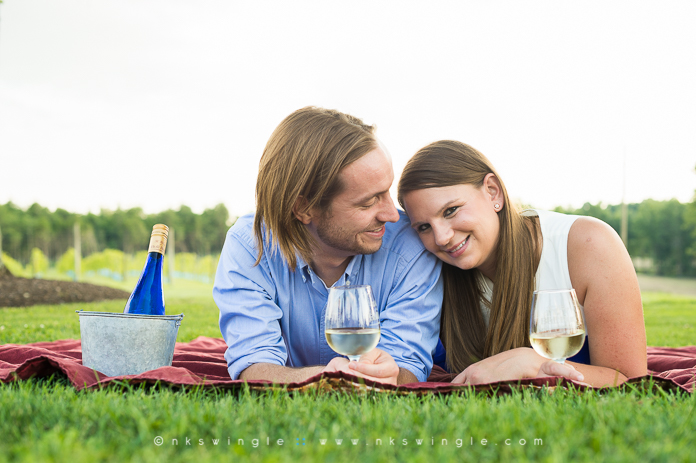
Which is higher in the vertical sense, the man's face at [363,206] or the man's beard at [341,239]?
the man's face at [363,206]

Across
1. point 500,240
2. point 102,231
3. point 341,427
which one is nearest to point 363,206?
point 500,240

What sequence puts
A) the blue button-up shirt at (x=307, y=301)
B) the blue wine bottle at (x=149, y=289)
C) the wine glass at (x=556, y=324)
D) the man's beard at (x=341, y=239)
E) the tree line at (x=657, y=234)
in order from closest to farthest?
the wine glass at (x=556, y=324) → the blue button-up shirt at (x=307, y=301) → the man's beard at (x=341, y=239) → the blue wine bottle at (x=149, y=289) → the tree line at (x=657, y=234)

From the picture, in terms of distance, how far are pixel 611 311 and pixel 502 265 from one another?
0.65 m

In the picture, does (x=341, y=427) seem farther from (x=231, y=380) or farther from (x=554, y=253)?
(x=554, y=253)

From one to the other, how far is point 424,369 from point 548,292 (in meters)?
0.97

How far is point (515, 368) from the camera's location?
239cm

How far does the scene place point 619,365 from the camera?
2.67 m

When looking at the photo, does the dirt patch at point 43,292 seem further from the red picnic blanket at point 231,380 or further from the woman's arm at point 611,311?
the woman's arm at point 611,311

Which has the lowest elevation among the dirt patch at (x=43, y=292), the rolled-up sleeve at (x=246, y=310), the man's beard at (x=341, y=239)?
the dirt patch at (x=43, y=292)

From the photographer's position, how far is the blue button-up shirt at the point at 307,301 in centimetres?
280

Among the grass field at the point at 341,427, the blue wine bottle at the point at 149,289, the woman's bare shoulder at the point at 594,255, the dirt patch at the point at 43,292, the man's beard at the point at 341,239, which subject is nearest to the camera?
the grass field at the point at 341,427

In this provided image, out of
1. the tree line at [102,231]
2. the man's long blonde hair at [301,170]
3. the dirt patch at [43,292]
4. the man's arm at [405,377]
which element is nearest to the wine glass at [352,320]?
the man's arm at [405,377]

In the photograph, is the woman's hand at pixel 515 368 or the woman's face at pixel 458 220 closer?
the woman's hand at pixel 515 368

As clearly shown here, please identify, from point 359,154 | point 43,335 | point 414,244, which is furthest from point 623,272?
point 43,335
